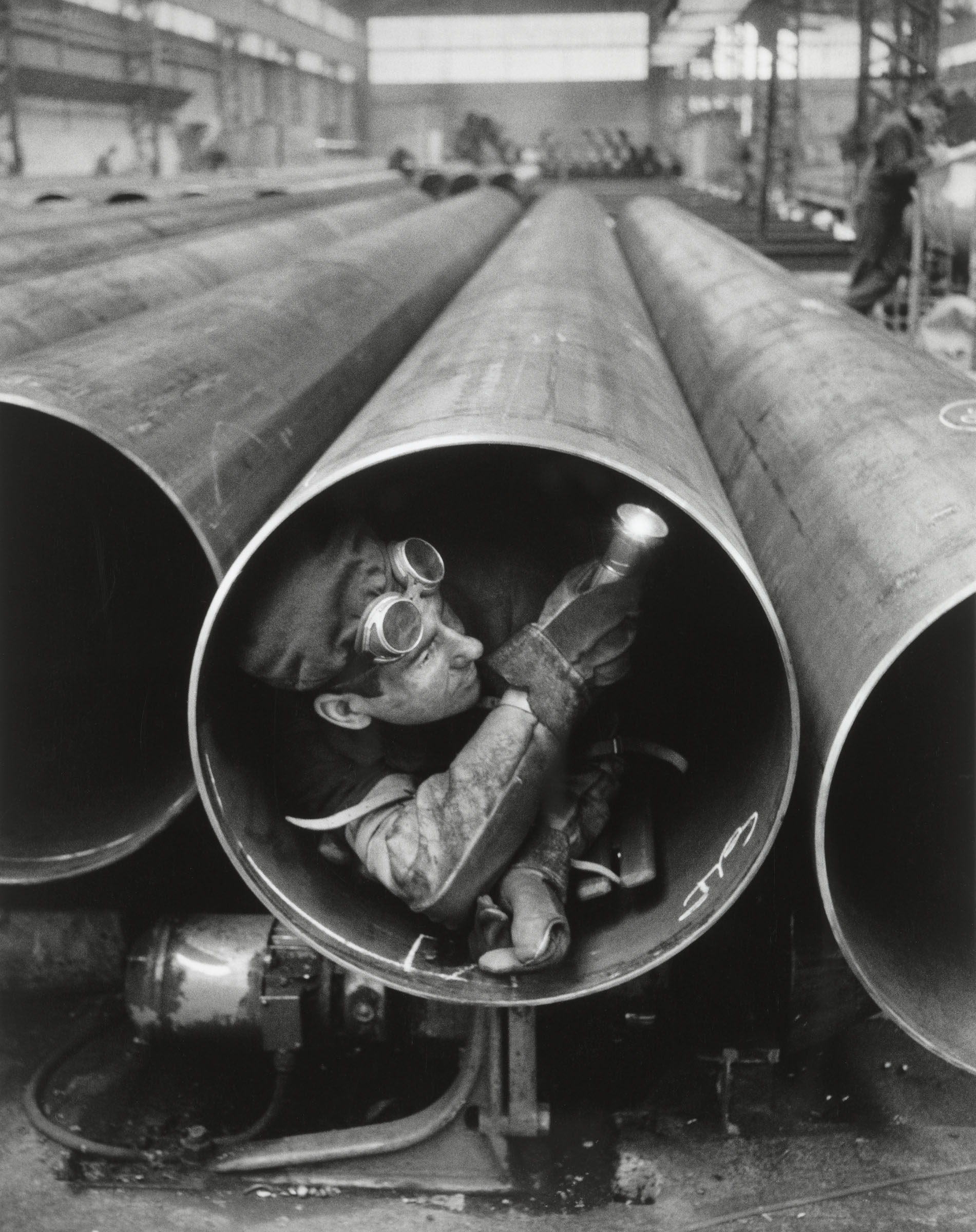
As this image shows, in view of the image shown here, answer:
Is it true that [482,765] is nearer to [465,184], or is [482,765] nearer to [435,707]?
[435,707]

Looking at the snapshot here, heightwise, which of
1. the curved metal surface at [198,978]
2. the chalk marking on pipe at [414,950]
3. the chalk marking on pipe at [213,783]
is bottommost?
the curved metal surface at [198,978]

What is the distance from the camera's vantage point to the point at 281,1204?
76.2 inches

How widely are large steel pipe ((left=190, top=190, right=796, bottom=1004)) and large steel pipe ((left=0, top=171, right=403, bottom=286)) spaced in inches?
53.7

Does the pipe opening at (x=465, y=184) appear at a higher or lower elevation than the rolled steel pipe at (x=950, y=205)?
higher

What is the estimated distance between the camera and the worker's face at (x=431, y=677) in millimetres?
1812

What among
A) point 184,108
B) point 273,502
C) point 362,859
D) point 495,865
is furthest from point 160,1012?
point 184,108

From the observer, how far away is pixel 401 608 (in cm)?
172

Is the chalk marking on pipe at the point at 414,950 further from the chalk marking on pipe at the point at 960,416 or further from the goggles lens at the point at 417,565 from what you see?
the chalk marking on pipe at the point at 960,416

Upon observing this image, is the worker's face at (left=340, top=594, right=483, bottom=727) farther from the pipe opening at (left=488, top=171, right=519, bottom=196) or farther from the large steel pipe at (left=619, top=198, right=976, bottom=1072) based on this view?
the pipe opening at (left=488, top=171, right=519, bottom=196)

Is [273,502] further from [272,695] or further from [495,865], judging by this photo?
[495,865]

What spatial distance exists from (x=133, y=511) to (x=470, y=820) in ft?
3.70

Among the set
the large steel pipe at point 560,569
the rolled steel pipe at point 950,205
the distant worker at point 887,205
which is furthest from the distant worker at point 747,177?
the large steel pipe at point 560,569

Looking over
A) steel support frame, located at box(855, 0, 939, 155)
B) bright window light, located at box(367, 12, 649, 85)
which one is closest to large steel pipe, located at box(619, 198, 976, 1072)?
steel support frame, located at box(855, 0, 939, 155)

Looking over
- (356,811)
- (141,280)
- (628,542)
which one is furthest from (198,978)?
(141,280)
